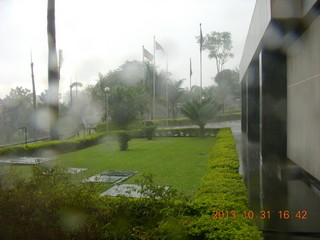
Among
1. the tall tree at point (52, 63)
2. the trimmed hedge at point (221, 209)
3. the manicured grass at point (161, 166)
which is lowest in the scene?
the manicured grass at point (161, 166)

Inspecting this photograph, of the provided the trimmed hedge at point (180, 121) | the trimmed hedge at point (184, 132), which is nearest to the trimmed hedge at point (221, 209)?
the trimmed hedge at point (184, 132)

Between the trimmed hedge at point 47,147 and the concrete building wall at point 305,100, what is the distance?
10.1 m

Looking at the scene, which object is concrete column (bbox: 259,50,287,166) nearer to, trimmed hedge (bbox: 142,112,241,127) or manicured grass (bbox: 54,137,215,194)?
manicured grass (bbox: 54,137,215,194)

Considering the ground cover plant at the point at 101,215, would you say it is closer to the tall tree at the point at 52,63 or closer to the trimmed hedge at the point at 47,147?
the trimmed hedge at the point at 47,147

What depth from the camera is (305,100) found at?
7.19 metres

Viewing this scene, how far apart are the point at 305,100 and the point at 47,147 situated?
Result: 1087cm

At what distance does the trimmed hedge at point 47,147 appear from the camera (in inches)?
476

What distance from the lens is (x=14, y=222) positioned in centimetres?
312

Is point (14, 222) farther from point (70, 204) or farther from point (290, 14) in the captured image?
point (290, 14)

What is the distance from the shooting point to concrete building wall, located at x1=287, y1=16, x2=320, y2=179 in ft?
21.0

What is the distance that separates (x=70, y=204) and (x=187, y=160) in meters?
7.63

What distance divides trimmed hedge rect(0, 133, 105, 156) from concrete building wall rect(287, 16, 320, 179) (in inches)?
397

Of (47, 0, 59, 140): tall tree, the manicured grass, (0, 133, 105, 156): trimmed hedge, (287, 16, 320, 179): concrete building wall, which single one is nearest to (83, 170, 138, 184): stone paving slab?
the manicured grass

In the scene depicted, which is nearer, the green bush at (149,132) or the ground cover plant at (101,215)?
the ground cover plant at (101,215)
